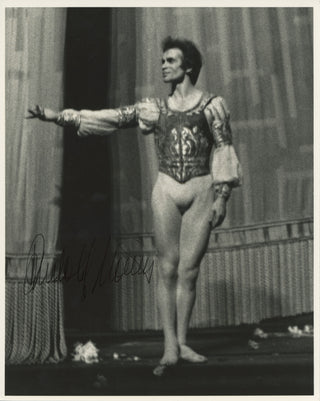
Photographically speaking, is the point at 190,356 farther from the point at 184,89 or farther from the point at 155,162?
the point at 184,89

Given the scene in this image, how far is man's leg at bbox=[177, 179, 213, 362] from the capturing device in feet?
11.5

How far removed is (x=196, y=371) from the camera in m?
3.50

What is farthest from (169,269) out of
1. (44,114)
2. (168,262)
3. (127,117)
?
(44,114)

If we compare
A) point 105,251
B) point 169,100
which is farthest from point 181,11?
point 105,251

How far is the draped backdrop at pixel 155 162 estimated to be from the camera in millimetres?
3646

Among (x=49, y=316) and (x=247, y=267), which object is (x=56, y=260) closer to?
(x=49, y=316)

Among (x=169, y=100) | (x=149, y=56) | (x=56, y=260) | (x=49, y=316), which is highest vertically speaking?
(x=149, y=56)

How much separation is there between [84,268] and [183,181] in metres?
0.60

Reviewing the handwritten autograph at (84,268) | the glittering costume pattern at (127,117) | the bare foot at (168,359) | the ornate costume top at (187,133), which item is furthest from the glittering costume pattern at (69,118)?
the bare foot at (168,359)

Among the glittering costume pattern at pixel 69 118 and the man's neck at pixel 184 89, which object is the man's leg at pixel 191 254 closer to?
the man's neck at pixel 184 89

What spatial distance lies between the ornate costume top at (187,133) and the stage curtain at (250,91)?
0.41ft

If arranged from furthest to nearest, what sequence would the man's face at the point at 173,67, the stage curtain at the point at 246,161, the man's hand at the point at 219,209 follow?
1. the stage curtain at the point at 246,161
2. the man's face at the point at 173,67
3. the man's hand at the point at 219,209

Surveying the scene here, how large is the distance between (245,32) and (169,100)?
0.50 meters
